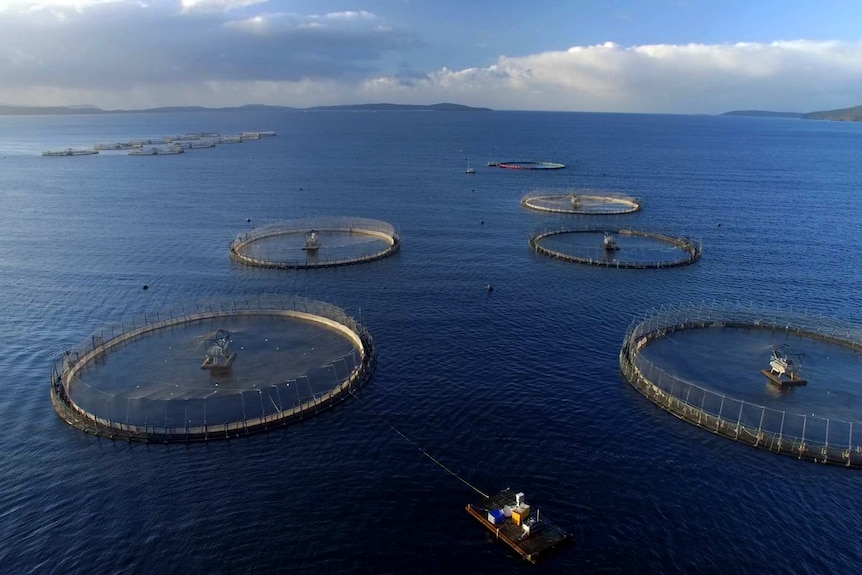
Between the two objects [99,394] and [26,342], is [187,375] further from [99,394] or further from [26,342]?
[26,342]

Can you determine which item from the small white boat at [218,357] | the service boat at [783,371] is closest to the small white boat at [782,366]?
the service boat at [783,371]

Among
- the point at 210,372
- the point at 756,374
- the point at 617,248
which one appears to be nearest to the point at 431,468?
the point at 210,372

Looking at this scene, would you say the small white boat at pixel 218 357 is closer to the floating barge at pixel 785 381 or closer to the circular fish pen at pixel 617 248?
the floating barge at pixel 785 381

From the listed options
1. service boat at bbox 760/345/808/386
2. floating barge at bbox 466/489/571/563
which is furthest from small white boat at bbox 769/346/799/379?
floating barge at bbox 466/489/571/563

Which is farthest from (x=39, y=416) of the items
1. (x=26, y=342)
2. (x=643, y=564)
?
(x=643, y=564)

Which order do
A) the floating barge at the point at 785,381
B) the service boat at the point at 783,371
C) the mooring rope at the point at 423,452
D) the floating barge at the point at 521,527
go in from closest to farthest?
the floating barge at the point at 521,527, the mooring rope at the point at 423,452, the floating barge at the point at 785,381, the service boat at the point at 783,371

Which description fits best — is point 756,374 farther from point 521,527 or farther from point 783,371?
point 521,527
